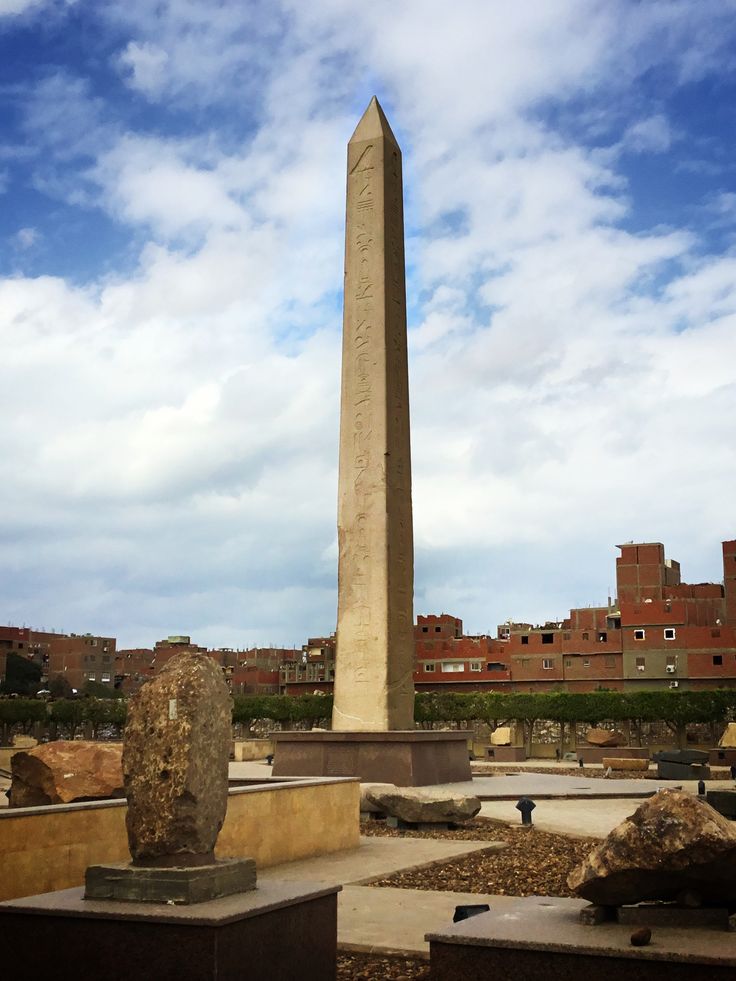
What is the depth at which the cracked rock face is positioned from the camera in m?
4.71

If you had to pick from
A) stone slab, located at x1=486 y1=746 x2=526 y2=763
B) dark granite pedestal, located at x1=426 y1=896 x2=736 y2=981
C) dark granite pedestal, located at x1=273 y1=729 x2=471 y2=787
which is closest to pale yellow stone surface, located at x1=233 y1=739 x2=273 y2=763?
stone slab, located at x1=486 y1=746 x2=526 y2=763

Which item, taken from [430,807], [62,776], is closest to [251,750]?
[430,807]

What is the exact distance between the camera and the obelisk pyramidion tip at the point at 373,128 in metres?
16.6

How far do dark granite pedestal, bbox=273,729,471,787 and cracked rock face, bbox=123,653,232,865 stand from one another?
32.4 feet

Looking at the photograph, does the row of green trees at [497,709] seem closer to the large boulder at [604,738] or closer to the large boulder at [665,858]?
the large boulder at [604,738]

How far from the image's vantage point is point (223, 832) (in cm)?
880

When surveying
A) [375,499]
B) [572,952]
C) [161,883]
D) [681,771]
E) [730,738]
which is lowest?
[681,771]

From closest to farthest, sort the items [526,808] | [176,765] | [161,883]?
[161,883] → [176,765] → [526,808]

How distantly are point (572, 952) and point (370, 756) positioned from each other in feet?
36.7

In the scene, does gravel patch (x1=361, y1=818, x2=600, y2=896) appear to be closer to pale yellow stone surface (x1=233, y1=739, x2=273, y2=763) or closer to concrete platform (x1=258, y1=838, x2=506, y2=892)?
concrete platform (x1=258, y1=838, x2=506, y2=892)

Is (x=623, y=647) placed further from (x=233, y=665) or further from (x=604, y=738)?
(x=233, y=665)

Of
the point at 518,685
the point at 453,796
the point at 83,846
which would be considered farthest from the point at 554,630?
the point at 83,846

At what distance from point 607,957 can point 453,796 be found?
28.9ft

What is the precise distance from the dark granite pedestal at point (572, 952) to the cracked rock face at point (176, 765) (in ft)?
4.05
